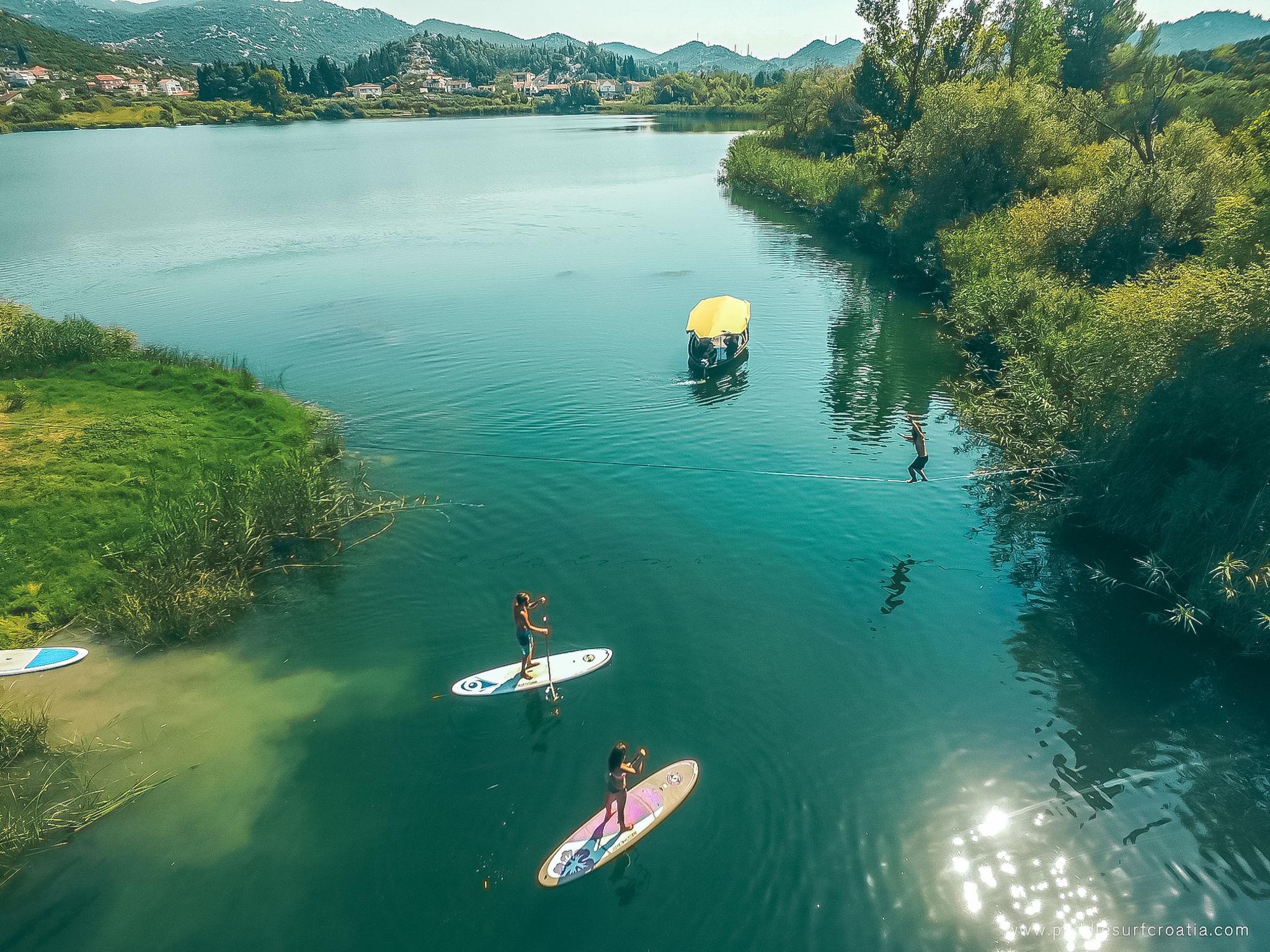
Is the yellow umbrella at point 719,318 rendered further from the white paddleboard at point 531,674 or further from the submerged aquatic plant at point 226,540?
the white paddleboard at point 531,674

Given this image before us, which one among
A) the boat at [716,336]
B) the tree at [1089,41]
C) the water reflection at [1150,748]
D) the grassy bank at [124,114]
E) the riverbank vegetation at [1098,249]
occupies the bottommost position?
the water reflection at [1150,748]

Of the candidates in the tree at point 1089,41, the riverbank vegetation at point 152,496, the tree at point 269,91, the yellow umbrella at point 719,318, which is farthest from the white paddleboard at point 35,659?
the tree at point 269,91

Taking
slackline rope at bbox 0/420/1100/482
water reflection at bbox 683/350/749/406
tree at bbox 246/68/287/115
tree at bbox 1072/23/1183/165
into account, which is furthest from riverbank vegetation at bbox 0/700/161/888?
tree at bbox 246/68/287/115

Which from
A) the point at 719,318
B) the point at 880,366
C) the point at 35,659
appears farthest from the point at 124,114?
the point at 35,659

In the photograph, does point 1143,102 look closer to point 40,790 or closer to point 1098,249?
point 1098,249

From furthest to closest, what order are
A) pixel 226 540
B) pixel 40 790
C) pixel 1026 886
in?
pixel 226 540
pixel 40 790
pixel 1026 886

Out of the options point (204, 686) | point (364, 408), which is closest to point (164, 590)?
point (204, 686)

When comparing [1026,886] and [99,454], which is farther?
[99,454]

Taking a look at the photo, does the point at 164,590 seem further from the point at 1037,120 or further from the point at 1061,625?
the point at 1037,120
